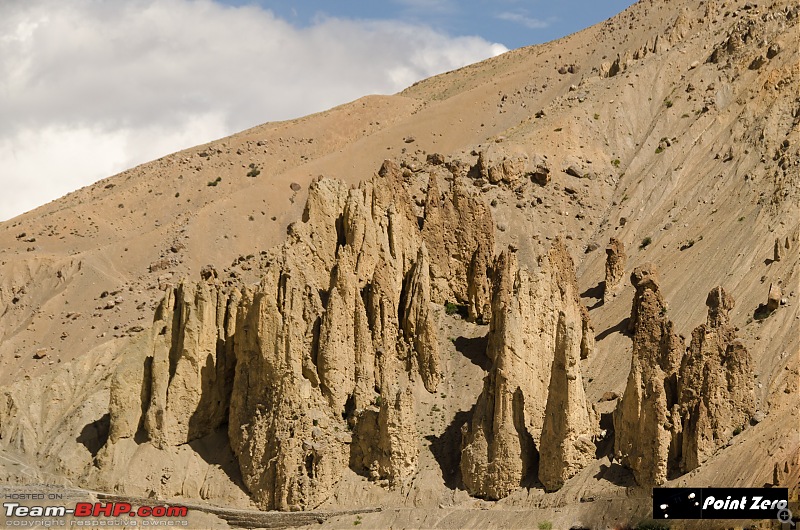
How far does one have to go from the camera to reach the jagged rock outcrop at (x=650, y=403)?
6088cm

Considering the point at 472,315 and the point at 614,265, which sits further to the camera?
the point at 614,265

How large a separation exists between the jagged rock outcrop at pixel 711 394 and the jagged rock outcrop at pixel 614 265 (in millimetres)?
14459

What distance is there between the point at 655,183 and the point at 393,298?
19.3 m

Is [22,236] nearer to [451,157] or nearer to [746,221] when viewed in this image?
[451,157]

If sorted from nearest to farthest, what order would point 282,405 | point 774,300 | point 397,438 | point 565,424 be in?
point 565,424
point 397,438
point 774,300
point 282,405

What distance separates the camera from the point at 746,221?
75.4 m

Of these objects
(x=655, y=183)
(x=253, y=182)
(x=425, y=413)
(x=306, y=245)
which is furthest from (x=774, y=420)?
(x=253, y=182)

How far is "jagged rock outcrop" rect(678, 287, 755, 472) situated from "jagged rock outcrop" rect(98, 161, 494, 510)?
10.6m

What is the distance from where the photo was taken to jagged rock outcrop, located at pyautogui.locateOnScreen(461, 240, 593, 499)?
206ft

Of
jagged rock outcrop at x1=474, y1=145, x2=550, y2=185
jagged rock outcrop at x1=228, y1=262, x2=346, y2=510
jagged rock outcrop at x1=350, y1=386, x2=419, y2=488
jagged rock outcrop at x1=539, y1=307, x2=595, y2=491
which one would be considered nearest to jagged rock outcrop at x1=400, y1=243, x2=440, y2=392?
jagged rock outcrop at x1=350, y1=386, x2=419, y2=488

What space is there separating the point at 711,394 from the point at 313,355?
16040 mm

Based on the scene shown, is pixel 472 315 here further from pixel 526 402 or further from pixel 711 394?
pixel 711 394

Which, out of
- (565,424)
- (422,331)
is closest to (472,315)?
(422,331)

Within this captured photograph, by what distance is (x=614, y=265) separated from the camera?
76750 mm
